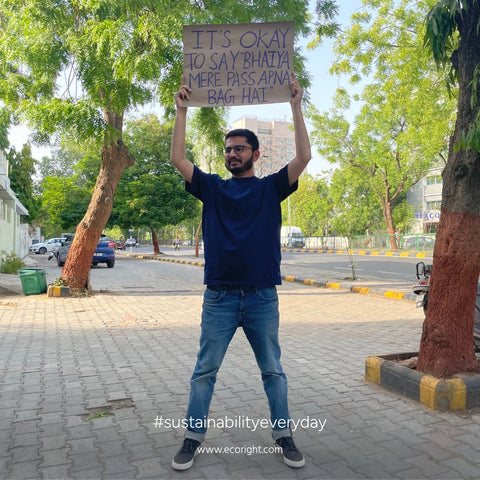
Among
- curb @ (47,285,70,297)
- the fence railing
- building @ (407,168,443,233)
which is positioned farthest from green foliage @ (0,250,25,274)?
building @ (407,168,443,233)

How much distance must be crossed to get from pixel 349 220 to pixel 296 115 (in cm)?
4156

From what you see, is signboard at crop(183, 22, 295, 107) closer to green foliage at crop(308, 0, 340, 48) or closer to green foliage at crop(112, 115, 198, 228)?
green foliage at crop(308, 0, 340, 48)

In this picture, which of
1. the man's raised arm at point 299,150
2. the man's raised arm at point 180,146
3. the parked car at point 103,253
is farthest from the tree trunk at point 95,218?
the parked car at point 103,253

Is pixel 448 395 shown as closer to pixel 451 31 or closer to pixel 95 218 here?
pixel 451 31

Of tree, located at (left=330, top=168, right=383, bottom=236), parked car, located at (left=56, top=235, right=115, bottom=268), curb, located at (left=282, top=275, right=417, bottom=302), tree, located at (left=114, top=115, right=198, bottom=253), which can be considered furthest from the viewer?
tree, located at (left=330, top=168, right=383, bottom=236)

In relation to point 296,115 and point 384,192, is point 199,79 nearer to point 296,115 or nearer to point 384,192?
point 296,115

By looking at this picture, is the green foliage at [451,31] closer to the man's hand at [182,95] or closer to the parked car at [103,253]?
the man's hand at [182,95]

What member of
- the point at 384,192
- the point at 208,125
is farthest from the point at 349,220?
the point at 208,125

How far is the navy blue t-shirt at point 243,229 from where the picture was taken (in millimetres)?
2826

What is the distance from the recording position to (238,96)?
3.21m

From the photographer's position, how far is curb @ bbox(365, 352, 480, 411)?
3.71 m

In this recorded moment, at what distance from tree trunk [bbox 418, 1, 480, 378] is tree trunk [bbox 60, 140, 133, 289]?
870 cm

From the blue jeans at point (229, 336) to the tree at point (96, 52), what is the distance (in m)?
6.60

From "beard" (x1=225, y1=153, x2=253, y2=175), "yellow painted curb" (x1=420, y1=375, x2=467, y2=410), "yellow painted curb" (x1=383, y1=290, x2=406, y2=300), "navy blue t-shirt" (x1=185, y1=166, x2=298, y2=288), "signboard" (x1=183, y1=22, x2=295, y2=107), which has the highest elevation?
"signboard" (x1=183, y1=22, x2=295, y2=107)
